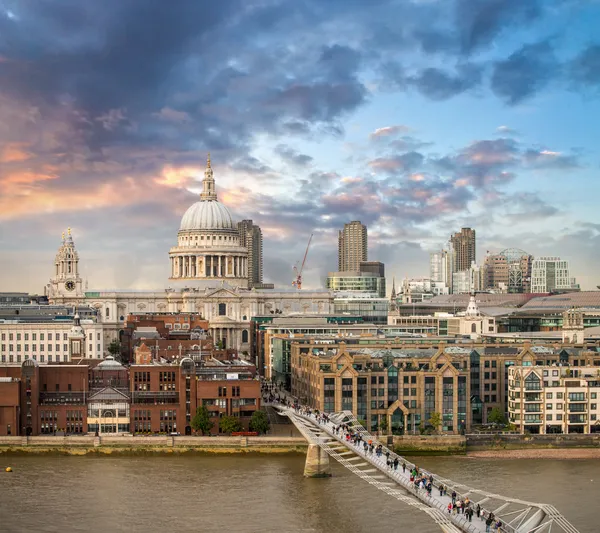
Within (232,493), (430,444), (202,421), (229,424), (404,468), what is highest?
(202,421)

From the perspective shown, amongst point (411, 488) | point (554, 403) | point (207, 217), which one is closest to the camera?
point (411, 488)

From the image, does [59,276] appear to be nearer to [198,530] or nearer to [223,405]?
[223,405]

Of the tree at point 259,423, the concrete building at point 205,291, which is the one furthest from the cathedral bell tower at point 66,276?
the tree at point 259,423

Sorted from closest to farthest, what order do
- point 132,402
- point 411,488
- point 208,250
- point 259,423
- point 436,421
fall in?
1. point 411,488
2. point 259,423
3. point 132,402
4. point 436,421
5. point 208,250

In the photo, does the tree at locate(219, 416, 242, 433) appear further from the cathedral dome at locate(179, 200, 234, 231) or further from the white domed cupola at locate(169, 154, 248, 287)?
the cathedral dome at locate(179, 200, 234, 231)

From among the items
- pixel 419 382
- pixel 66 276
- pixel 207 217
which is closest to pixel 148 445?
pixel 419 382

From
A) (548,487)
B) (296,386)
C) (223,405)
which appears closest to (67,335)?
(296,386)

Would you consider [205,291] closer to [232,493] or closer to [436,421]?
[436,421]

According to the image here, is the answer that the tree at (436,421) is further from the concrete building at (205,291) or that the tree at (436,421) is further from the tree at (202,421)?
the concrete building at (205,291)
